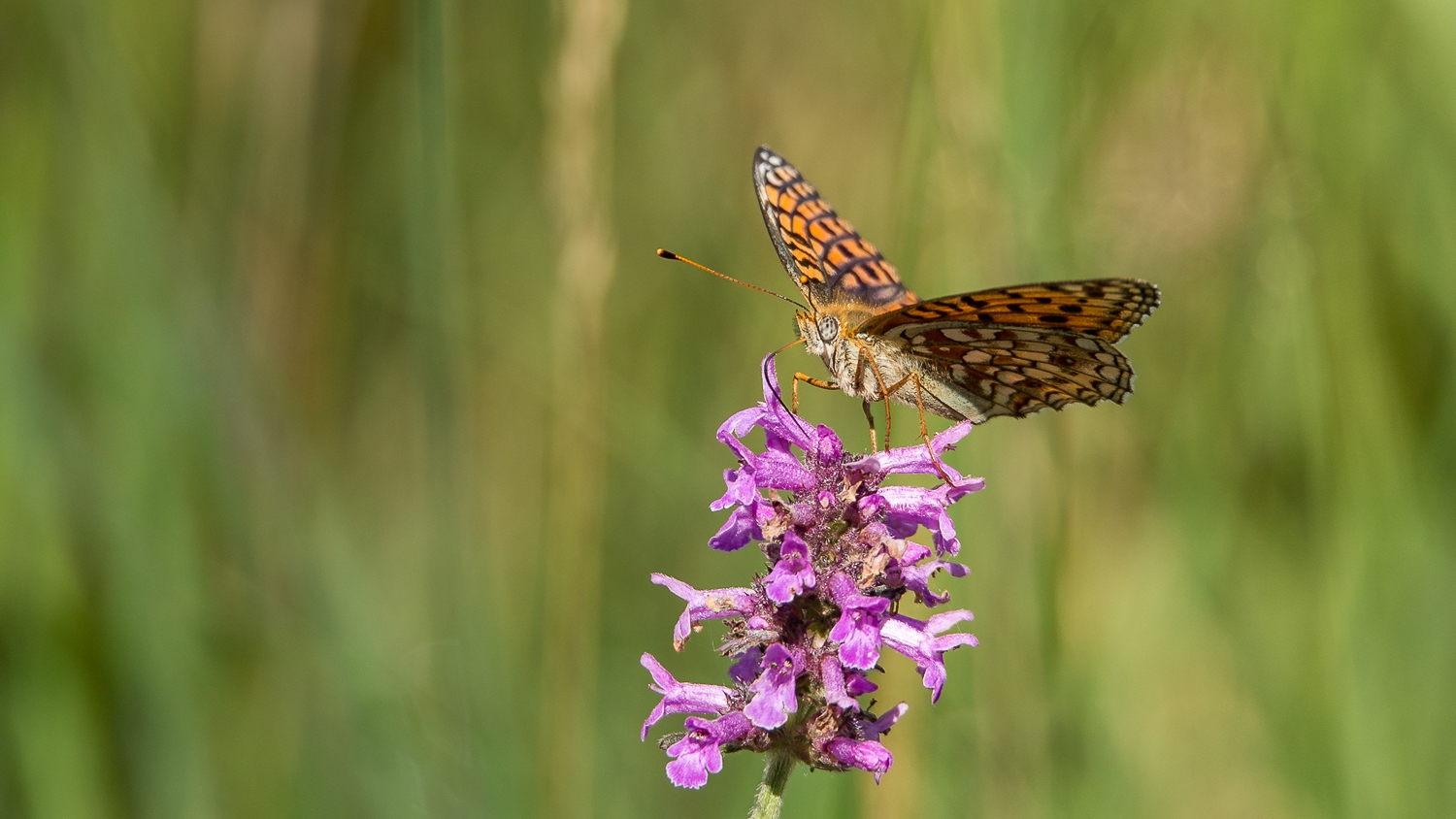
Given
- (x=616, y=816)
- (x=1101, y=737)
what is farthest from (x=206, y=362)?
(x=1101, y=737)

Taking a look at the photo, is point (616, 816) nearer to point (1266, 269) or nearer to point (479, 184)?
point (1266, 269)

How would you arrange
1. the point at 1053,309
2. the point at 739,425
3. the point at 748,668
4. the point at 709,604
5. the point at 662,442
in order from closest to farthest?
1. the point at 709,604
2. the point at 748,668
3. the point at 739,425
4. the point at 1053,309
5. the point at 662,442

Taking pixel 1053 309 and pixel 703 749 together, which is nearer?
pixel 703 749

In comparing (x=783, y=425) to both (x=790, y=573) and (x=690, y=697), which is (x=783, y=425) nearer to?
(x=790, y=573)

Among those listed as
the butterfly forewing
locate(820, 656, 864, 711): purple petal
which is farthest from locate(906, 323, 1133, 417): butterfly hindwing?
locate(820, 656, 864, 711): purple petal

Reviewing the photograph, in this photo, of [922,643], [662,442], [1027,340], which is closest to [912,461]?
[922,643]
